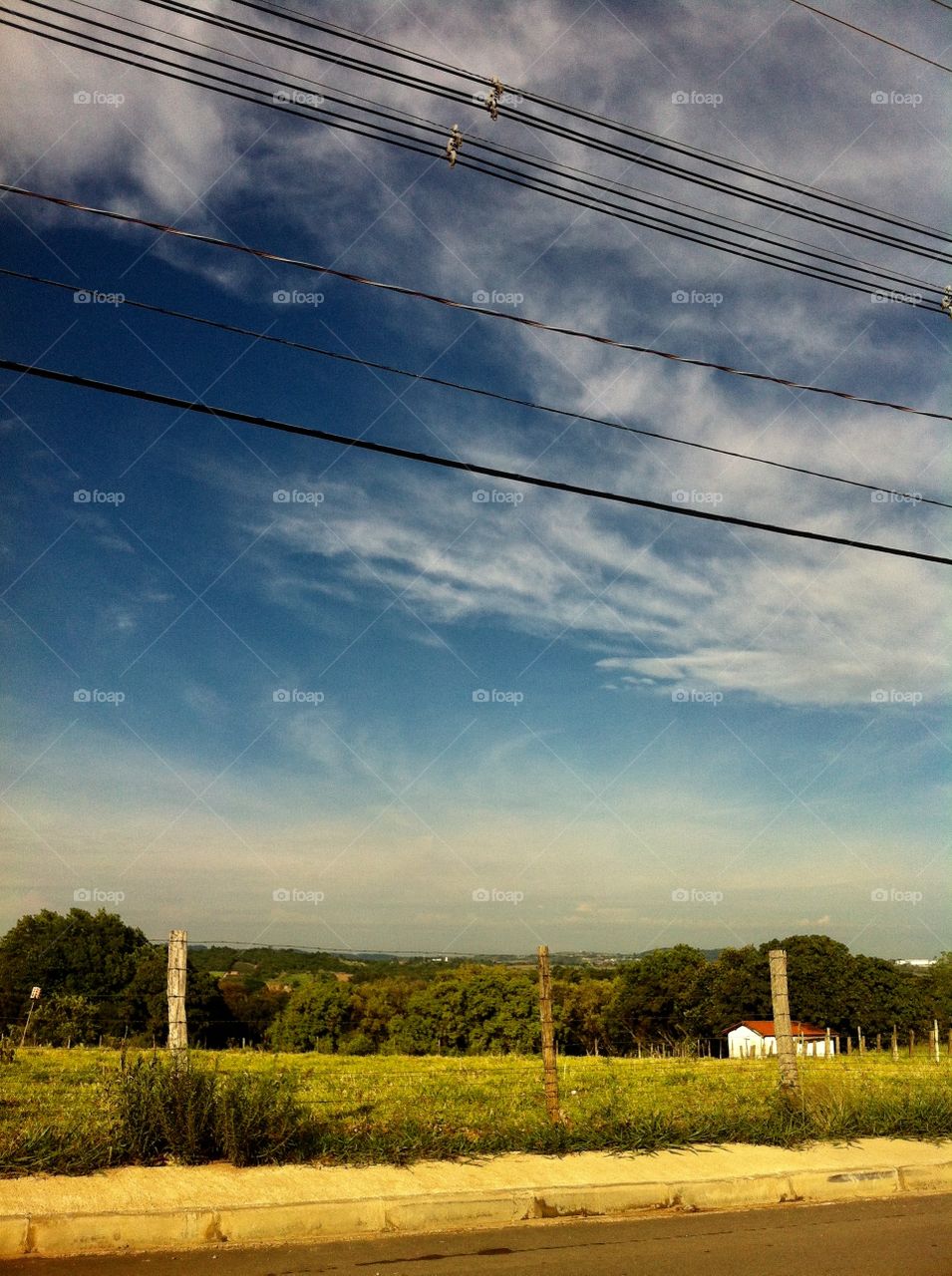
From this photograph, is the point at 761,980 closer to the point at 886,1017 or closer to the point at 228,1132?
the point at 886,1017

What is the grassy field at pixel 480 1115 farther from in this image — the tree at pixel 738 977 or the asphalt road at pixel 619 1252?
the tree at pixel 738 977

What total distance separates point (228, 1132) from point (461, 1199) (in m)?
1.96

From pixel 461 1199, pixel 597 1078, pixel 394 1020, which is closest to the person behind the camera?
pixel 461 1199

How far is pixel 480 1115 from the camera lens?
9.90 m

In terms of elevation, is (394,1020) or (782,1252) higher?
(782,1252)

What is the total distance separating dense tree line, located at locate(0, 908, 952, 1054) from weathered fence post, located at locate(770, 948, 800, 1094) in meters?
16.7

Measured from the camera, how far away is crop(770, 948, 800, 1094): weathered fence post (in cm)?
1067

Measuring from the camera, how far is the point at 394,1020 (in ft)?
161

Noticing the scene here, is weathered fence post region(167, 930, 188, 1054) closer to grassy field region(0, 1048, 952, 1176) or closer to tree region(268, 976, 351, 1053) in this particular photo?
grassy field region(0, 1048, 952, 1176)

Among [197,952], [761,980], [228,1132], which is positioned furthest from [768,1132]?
[761,980]

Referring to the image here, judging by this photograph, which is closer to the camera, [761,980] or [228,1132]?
[228,1132]

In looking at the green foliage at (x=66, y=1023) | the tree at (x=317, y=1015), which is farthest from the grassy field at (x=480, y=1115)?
the tree at (x=317, y=1015)

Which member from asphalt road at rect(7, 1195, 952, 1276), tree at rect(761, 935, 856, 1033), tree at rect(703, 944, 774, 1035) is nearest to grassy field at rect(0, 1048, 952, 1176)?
asphalt road at rect(7, 1195, 952, 1276)

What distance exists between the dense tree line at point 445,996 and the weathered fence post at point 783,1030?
16.7 meters
